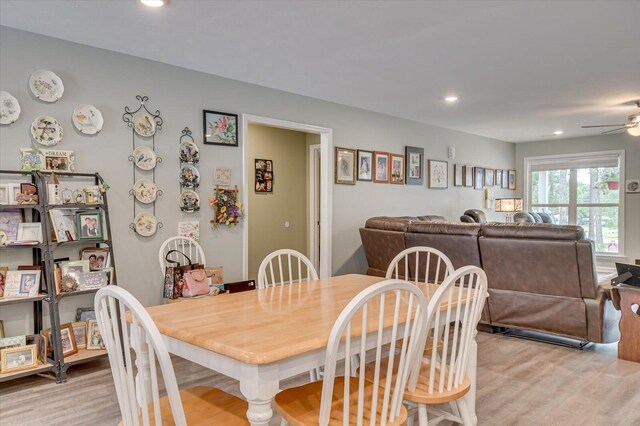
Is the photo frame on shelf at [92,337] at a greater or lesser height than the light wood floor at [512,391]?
greater

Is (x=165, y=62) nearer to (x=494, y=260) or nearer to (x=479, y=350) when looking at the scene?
(x=494, y=260)

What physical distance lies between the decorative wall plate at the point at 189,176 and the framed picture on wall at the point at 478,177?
5.30 m

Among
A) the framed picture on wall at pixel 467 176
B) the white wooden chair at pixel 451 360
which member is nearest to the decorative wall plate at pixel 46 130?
the white wooden chair at pixel 451 360

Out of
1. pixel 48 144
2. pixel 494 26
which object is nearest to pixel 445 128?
pixel 494 26

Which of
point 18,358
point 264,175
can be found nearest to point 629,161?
point 264,175

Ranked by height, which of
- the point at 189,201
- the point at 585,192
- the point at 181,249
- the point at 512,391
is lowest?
the point at 512,391

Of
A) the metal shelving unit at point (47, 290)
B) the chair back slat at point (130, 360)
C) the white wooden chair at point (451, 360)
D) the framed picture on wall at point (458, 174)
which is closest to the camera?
the chair back slat at point (130, 360)

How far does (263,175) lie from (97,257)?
2.86m

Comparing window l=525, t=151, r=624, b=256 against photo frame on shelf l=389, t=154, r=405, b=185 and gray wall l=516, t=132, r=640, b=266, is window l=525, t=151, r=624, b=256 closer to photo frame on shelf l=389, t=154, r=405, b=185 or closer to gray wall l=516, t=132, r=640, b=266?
gray wall l=516, t=132, r=640, b=266

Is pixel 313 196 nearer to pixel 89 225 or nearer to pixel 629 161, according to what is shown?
pixel 89 225

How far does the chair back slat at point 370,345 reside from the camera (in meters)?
1.37

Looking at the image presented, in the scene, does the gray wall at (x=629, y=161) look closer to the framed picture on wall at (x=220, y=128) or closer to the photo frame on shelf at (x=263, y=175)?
the photo frame on shelf at (x=263, y=175)

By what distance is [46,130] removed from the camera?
329 cm

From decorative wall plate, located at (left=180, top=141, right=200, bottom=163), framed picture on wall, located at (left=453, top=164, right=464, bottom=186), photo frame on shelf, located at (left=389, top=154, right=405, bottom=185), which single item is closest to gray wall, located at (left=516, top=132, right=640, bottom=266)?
framed picture on wall, located at (left=453, top=164, right=464, bottom=186)
